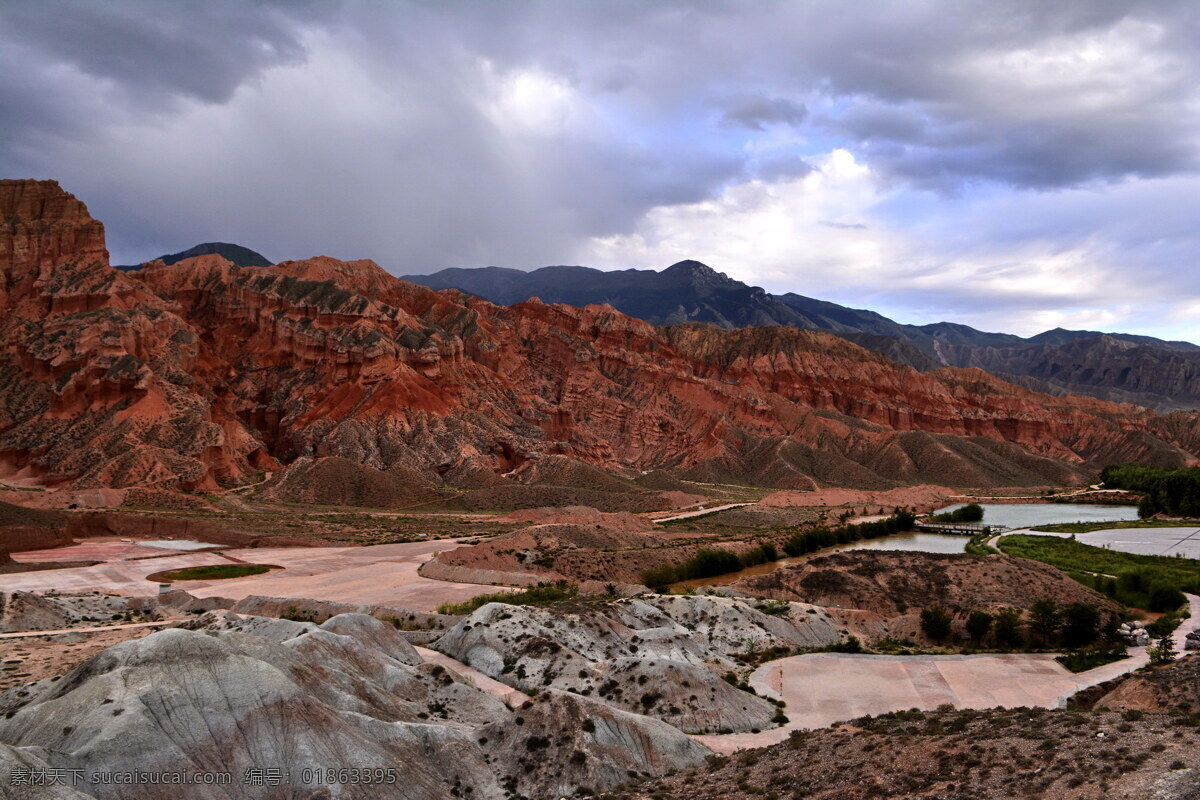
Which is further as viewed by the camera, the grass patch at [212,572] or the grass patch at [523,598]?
the grass patch at [212,572]

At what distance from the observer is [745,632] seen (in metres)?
37.6

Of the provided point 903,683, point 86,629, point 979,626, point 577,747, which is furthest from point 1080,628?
point 86,629

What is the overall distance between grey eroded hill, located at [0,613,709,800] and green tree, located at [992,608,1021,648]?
2218cm

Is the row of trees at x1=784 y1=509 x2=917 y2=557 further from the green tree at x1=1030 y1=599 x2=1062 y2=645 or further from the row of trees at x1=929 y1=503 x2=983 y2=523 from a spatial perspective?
the green tree at x1=1030 y1=599 x2=1062 y2=645

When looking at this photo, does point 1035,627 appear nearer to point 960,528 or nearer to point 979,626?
point 979,626

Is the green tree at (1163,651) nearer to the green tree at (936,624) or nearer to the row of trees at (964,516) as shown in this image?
the green tree at (936,624)

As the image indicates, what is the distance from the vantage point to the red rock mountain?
100500 millimetres

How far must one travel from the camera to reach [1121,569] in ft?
183

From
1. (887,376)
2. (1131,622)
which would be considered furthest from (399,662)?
(887,376)

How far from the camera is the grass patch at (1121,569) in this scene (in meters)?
46.6

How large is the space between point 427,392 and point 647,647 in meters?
96.1

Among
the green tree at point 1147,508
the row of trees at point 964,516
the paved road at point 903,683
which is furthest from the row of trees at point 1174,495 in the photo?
the paved road at point 903,683

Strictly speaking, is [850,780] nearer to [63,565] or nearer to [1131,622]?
[1131,622]

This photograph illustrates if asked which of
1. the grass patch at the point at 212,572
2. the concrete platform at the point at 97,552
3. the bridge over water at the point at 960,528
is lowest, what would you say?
the concrete platform at the point at 97,552
